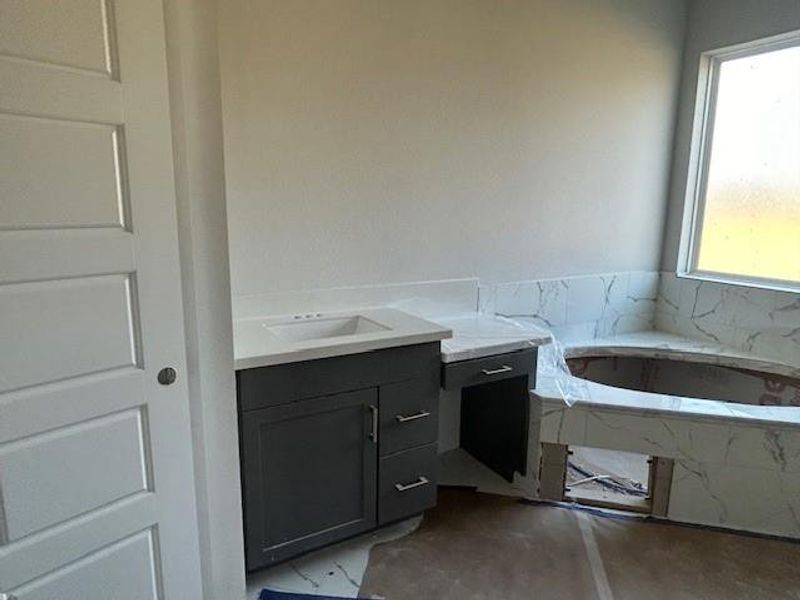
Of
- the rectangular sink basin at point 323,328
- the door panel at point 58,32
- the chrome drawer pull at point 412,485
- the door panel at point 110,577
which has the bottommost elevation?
the chrome drawer pull at point 412,485

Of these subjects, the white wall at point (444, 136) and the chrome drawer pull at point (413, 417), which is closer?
the chrome drawer pull at point (413, 417)

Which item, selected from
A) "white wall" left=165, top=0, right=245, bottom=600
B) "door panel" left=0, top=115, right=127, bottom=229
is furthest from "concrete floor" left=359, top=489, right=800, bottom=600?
"door panel" left=0, top=115, right=127, bottom=229

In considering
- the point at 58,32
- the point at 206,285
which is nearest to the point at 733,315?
the point at 206,285

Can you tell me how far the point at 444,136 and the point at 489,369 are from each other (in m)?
1.10

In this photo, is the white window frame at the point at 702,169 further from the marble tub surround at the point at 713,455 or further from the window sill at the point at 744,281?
the marble tub surround at the point at 713,455

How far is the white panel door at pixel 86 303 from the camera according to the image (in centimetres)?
114

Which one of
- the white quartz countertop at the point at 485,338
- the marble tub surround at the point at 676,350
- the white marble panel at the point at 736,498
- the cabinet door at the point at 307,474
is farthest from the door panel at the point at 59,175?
the marble tub surround at the point at 676,350

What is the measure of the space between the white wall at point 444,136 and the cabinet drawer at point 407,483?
0.81 metres

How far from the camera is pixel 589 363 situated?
3074 mm

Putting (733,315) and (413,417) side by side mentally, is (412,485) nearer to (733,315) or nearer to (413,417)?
(413,417)

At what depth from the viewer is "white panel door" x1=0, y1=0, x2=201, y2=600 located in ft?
3.75

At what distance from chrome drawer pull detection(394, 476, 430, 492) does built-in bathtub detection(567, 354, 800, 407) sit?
1.31 meters

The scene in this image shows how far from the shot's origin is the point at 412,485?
6.77 feet

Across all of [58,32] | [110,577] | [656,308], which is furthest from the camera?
[656,308]
